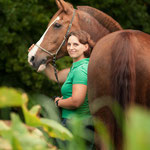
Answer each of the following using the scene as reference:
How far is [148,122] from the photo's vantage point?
0.43 meters

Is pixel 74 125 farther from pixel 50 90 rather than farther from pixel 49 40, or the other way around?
pixel 50 90

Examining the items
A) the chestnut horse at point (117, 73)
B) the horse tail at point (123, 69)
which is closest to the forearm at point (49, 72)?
the chestnut horse at point (117, 73)

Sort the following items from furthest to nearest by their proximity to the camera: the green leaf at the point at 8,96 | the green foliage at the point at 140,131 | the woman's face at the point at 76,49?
the woman's face at the point at 76,49, the green leaf at the point at 8,96, the green foliage at the point at 140,131

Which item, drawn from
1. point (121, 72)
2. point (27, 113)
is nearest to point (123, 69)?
point (121, 72)

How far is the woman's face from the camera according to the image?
2740 millimetres

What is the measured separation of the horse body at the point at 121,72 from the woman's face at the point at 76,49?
451mm

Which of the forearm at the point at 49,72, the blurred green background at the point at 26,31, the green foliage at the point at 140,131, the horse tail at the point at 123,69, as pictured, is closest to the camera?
the green foliage at the point at 140,131

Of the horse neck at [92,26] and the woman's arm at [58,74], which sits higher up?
the horse neck at [92,26]

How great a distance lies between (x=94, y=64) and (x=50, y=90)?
5.12 m

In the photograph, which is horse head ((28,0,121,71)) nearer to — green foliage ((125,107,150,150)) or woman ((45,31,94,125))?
woman ((45,31,94,125))

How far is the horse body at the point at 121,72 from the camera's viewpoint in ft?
6.69

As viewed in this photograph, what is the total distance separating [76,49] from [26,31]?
4924 millimetres

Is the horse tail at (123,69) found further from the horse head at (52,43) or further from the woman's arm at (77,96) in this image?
the horse head at (52,43)

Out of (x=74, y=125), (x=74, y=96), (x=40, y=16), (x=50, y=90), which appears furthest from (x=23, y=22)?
(x=74, y=125)
